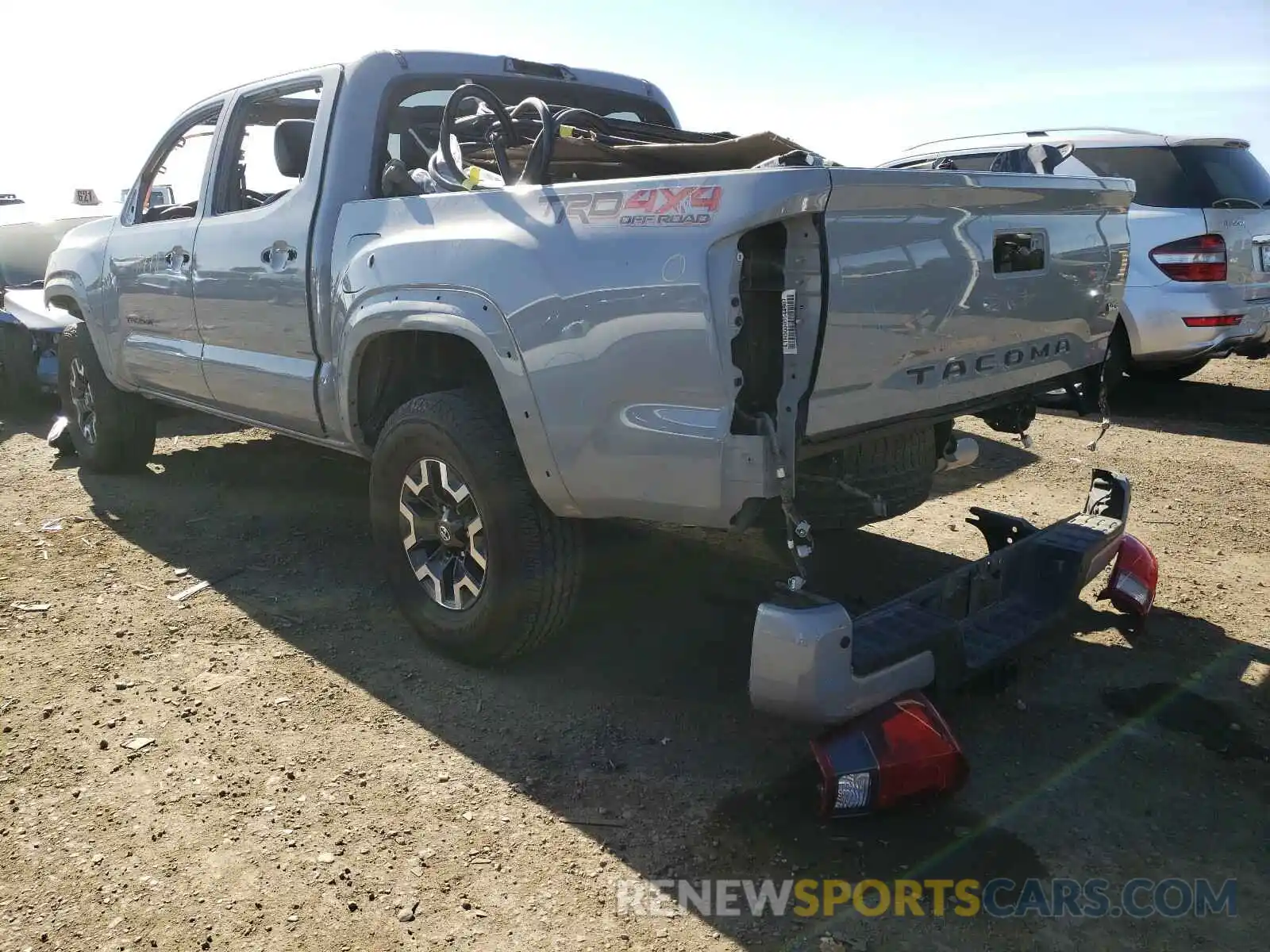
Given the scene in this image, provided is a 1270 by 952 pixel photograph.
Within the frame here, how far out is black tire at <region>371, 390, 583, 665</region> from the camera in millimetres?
3186

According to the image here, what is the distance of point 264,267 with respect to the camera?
13.4 ft

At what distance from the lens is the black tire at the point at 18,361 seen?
26.8ft

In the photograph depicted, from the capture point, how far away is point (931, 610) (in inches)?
117

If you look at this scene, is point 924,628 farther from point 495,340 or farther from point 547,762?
point 495,340

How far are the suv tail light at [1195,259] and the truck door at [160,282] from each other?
20.0 feet

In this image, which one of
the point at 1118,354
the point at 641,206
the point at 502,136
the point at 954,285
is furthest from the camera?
the point at 1118,354

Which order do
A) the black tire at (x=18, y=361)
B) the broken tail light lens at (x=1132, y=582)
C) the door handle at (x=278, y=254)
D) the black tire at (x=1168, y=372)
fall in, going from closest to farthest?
the broken tail light lens at (x=1132, y=582) < the door handle at (x=278, y=254) < the black tire at (x=1168, y=372) < the black tire at (x=18, y=361)

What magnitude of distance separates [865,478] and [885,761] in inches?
40.8

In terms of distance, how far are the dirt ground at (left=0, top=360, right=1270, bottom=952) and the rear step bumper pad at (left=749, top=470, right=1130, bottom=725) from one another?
27 centimetres

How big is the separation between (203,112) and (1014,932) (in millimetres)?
4967

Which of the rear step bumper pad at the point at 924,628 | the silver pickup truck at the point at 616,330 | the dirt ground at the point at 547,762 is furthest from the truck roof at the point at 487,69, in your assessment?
the rear step bumper pad at the point at 924,628

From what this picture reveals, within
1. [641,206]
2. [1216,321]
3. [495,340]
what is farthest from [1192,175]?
[495,340]

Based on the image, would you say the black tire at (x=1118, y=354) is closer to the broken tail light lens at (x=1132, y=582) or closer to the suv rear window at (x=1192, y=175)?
the suv rear window at (x=1192, y=175)

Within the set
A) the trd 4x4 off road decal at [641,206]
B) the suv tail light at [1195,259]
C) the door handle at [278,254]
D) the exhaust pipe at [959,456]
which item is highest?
the trd 4x4 off road decal at [641,206]
